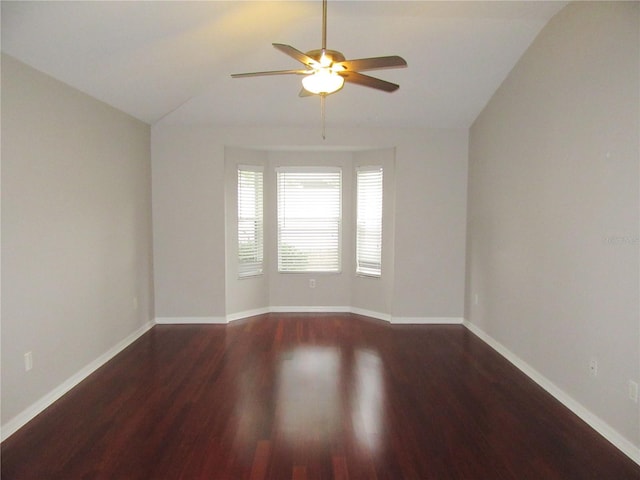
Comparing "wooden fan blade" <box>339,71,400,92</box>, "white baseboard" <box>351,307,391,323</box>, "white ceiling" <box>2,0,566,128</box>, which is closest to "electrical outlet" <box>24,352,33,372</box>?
"white ceiling" <box>2,0,566,128</box>

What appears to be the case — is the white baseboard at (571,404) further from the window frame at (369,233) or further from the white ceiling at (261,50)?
the white ceiling at (261,50)

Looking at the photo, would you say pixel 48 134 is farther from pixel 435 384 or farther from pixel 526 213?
pixel 526 213

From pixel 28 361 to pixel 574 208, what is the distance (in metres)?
4.27

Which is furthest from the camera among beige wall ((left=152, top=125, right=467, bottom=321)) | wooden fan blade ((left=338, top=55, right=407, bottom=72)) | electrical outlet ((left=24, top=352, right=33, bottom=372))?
beige wall ((left=152, top=125, right=467, bottom=321))

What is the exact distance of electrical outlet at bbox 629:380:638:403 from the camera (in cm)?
241

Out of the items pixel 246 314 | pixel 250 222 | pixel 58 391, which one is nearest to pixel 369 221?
pixel 250 222

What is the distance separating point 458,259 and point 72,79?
15.4 ft

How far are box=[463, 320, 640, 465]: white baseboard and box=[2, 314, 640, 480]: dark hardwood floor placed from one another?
6 cm

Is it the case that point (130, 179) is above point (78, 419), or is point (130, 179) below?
above

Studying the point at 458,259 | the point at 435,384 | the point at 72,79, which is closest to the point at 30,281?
the point at 72,79

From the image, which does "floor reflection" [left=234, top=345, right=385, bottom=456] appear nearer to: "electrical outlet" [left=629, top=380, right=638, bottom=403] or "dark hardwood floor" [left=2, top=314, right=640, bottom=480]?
"dark hardwood floor" [left=2, top=314, right=640, bottom=480]

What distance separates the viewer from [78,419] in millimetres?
Result: 2812

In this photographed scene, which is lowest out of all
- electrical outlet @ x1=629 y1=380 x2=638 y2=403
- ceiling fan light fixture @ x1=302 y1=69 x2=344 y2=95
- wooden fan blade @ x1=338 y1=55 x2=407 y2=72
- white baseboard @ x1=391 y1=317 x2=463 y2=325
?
white baseboard @ x1=391 y1=317 x2=463 y2=325

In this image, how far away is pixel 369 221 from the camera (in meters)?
5.49
